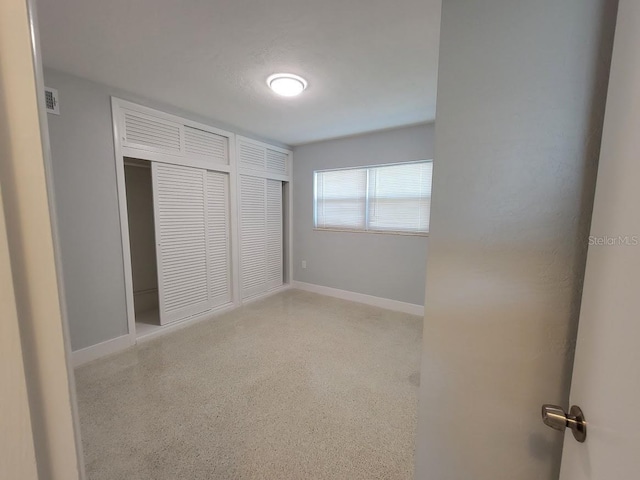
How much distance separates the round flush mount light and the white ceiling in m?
0.07

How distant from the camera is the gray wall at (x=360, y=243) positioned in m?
3.29

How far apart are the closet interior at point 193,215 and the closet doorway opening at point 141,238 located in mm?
12

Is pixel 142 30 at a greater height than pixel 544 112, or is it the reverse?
pixel 142 30

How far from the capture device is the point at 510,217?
73 cm

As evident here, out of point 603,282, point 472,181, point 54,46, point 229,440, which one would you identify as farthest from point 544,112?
point 54,46

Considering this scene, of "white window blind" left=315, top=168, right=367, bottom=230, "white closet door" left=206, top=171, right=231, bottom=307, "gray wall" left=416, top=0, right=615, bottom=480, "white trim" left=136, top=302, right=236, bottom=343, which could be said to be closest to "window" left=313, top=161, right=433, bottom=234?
"white window blind" left=315, top=168, right=367, bottom=230

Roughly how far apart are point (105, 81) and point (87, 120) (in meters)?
0.36

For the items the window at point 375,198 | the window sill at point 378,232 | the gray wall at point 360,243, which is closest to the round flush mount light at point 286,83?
the gray wall at point 360,243

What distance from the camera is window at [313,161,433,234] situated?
3.27 metres

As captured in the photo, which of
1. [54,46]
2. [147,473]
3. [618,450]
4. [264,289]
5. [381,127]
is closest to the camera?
[618,450]

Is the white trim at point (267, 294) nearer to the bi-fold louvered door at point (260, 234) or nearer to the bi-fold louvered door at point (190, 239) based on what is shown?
the bi-fold louvered door at point (260, 234)

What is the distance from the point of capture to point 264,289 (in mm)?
4031

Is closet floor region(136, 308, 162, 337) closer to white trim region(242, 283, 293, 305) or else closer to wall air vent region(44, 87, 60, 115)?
white trim region(242, 283, 293, 305)

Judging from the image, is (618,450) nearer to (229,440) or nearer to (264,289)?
(229,440)
